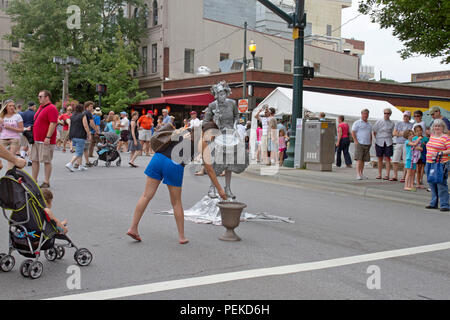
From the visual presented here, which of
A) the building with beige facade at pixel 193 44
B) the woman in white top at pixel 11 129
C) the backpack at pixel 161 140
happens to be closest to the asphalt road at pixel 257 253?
the backpack at pixel 161 140

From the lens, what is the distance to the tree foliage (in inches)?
1437

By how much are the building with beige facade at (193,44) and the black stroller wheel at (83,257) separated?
33.7 m

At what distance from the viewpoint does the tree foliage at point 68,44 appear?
120ft

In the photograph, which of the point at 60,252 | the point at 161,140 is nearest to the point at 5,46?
the point at 161,140

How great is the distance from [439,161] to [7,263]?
7725mm

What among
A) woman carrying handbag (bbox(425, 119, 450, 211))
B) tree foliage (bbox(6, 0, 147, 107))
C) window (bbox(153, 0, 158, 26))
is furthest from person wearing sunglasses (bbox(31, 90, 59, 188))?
window (bbox(153, 0, 158, 26))

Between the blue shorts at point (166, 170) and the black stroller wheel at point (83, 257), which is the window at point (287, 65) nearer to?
the blue shorts at point (166, 170)

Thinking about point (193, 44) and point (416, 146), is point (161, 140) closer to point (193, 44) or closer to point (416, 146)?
point (416, 146)

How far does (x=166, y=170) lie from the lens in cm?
612

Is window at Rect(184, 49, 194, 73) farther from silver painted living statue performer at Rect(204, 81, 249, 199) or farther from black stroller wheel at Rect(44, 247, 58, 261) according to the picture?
black stroller wheel at Rect(44, 247, 58, 261)

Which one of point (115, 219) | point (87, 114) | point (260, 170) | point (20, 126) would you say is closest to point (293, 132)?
point (260, 170)

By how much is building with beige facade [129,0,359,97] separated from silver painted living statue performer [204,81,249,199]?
97.2 ft

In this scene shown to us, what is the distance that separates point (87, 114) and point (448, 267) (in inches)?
448
